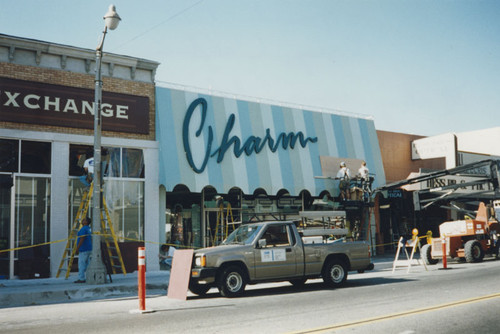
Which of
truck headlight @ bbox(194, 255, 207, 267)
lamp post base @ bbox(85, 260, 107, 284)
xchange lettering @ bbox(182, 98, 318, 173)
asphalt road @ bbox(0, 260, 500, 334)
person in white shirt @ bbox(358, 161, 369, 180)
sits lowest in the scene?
asphalt road @ bbox(0, 260, 500, 334)

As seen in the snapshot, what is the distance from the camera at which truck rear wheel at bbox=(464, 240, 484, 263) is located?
20.1 meters

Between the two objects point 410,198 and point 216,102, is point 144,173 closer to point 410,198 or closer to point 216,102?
point 216,102

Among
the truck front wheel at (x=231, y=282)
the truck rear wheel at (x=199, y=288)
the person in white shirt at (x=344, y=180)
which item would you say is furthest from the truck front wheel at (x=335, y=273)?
the person in white shirt at (x=344, y=180)

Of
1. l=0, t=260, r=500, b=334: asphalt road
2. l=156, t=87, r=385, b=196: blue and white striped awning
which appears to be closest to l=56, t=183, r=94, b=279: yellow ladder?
l=156, t=87, r=385, b=196: blue and white striped awning

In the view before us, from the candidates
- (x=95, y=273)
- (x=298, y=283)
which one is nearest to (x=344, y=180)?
(x=298, y=283)

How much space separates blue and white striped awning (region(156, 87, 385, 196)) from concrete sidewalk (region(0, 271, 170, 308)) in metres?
5.31

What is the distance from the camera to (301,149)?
2364cm

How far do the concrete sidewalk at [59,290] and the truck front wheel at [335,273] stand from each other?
431cm

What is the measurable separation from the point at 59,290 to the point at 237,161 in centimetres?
1014

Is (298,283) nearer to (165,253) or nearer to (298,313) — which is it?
(298,313)

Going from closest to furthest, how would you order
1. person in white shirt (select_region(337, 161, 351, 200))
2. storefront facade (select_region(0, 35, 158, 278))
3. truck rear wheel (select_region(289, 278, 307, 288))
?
truck rear wheel (select_region(289, 278, 307, 288)) < storefront facade (select_region(0, 35, 158, 278)) < person in white shirt (select_region(337, 161, 351, 200))

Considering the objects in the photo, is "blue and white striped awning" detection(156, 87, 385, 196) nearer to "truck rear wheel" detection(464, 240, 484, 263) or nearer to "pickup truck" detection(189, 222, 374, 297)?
"truck rear wheel" detection(464, 240, 484, 263)

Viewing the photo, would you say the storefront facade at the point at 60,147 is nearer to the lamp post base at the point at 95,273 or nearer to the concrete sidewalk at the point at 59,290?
the concrete sidewalk at the point at 59,290

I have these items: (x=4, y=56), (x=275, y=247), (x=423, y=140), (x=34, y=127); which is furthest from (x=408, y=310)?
(x=423, y=140)
